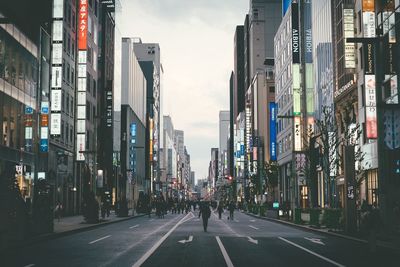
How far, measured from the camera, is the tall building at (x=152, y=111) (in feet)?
474

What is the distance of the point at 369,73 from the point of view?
4325cm

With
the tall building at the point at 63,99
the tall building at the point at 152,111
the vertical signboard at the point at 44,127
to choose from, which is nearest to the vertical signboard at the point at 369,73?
the vertical signboard at the point at 44,127

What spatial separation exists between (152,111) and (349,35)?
114 m

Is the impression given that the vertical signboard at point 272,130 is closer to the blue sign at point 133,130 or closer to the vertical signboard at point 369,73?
the blue sign at point 133,130

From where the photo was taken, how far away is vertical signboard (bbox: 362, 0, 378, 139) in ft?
140

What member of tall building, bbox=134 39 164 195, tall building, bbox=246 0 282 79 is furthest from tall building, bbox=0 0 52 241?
tall building, bbox=246 0 282 79

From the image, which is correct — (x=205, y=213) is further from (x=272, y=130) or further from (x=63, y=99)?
(x=272, y=130)

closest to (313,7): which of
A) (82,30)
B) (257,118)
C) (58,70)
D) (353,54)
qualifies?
(353,54)

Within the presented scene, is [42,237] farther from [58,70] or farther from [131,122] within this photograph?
[131,122]

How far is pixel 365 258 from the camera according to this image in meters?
18.2

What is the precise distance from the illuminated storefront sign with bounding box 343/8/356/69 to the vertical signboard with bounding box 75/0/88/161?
100 feet

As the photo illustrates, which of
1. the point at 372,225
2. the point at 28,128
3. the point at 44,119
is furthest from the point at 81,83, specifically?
the point at 372,225

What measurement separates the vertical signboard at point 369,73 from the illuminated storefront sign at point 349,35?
8.10 meters

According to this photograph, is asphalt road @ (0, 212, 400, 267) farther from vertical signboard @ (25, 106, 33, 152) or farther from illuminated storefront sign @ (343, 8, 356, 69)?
illuminated storefront sign @ (343, 8, 356, 69)
